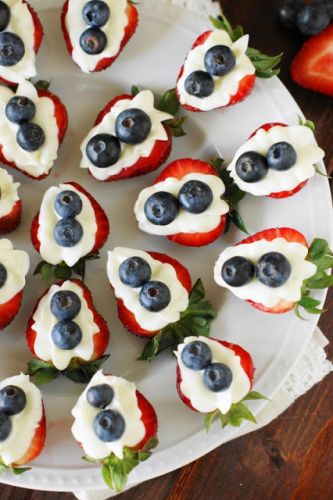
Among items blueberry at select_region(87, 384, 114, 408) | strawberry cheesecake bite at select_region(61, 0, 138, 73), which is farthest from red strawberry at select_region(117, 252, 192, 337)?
strawberry cheesecake bite at select_region(61, 0, 138, 73)

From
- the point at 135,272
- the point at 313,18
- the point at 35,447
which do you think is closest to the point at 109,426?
the point at 35,447

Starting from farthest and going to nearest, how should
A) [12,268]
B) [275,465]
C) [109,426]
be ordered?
[275,465], [12,268], [109,426]

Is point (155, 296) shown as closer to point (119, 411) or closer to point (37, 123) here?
point (119, 411)

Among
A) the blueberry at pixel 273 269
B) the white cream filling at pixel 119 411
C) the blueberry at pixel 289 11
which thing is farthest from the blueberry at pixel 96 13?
the white cream filling at pixel 119 411

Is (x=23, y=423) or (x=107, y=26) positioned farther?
(x=107, y=26)

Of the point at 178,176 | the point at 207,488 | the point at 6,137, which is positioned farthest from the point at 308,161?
the point at 207,488

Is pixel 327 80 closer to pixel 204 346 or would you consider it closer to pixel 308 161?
pixel 308 161

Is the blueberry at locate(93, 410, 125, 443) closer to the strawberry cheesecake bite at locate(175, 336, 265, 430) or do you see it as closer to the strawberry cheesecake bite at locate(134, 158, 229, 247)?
the strawberry cheesecake bite at locate(175, 336, 265, 430)
